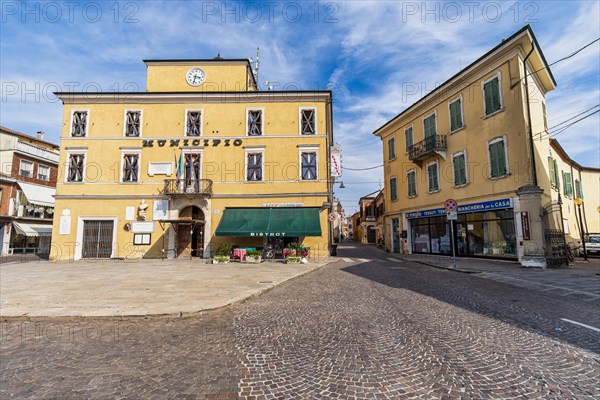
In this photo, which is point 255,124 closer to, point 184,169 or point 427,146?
point 184,169

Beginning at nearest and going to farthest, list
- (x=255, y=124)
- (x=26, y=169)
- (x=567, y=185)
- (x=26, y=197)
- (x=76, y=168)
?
(x=76, y=168) < (x=255, y=124) < (x=567, y=185) < (x=26, y=197) < (x=26, y=169)

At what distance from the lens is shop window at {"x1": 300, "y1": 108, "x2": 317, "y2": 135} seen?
21.1 m

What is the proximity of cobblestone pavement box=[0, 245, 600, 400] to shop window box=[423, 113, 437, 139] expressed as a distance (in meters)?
16.6

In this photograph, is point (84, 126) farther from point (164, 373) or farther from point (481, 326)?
point (481, 326)

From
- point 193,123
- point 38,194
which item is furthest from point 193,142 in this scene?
point 38,194

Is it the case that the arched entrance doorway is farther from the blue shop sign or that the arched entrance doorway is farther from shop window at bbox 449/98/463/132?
shop window at bbox 449/98/463/132

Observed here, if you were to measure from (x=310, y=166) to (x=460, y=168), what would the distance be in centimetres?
965

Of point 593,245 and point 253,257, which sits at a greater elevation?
point 593,245

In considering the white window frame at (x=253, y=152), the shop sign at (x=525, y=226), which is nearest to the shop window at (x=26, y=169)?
the white window frame at (x=253, y=152)

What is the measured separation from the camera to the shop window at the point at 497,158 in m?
16.1

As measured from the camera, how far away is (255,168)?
2092 cm

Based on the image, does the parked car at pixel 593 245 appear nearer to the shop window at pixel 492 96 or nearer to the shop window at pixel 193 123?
the shop window at pixel 492 96

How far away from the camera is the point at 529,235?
47.4 feet

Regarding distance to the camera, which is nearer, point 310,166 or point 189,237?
point 310,166
